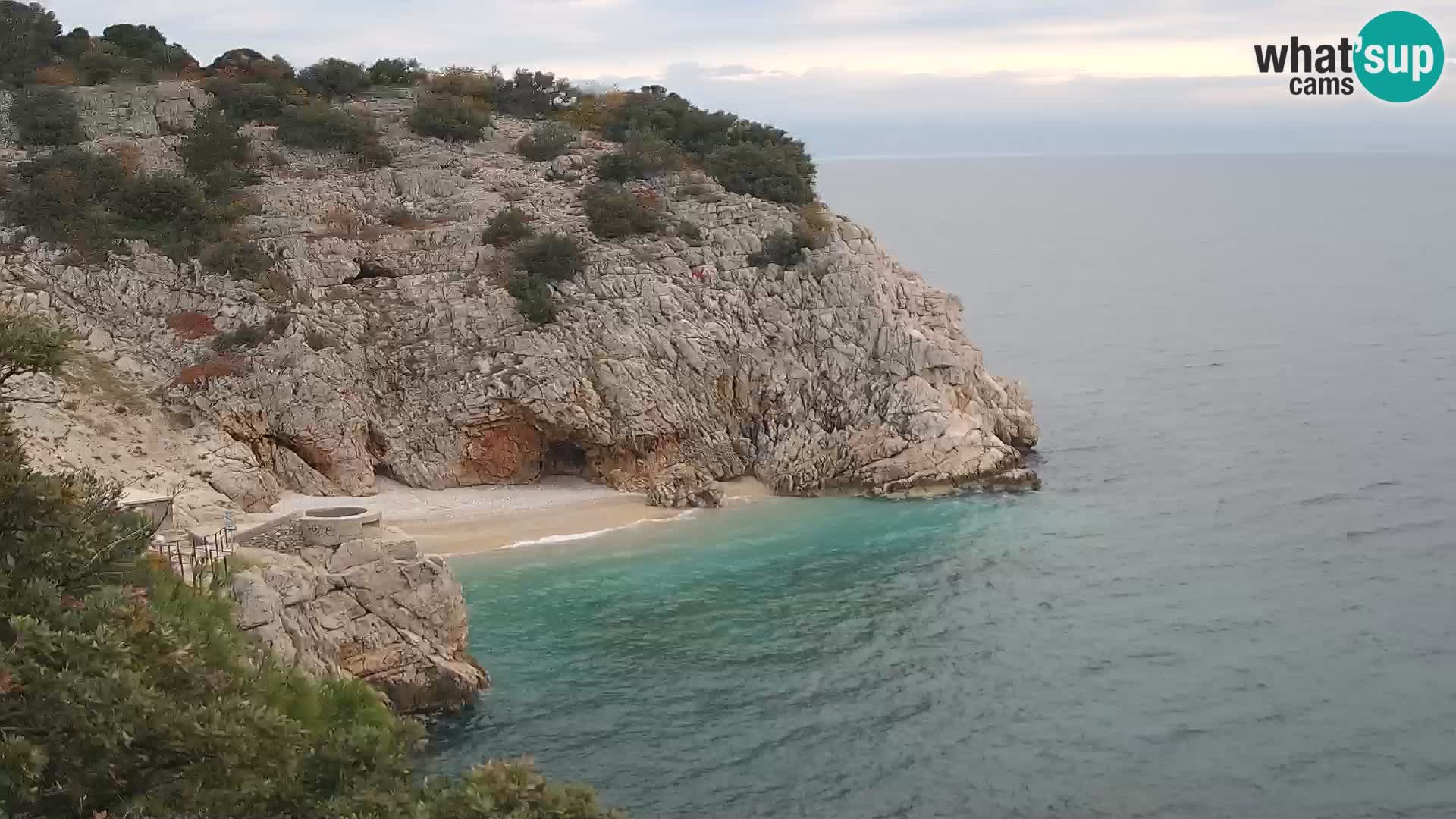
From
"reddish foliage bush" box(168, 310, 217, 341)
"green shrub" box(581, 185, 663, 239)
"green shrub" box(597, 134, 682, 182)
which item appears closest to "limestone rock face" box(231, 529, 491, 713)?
"reddish foliage bush" box(168, 310, 217, 341)

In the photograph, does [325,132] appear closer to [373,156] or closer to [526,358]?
[373,156]

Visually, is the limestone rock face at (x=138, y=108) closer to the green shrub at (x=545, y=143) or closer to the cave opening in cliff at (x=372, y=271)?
the cave opening in cliff at (x=372, y=271)

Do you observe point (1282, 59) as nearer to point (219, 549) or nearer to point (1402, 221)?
point (219, 549)

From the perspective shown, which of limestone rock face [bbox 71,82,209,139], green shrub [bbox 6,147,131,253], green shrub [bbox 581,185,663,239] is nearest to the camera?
green shrub [bbox 6,147,131,253]

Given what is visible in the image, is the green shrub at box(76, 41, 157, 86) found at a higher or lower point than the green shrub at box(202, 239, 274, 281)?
higher

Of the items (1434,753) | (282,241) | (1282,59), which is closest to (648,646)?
(1434,753)

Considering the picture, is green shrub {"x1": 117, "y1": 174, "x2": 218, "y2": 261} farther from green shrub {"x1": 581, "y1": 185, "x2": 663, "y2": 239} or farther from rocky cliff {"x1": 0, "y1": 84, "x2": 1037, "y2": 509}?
green shrub {"x1": 581, "y1": 185, "x2": 663, "y2": 239}

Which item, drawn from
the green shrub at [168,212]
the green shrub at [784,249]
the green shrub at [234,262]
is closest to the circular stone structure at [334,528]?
the green shrub at [234,262]
